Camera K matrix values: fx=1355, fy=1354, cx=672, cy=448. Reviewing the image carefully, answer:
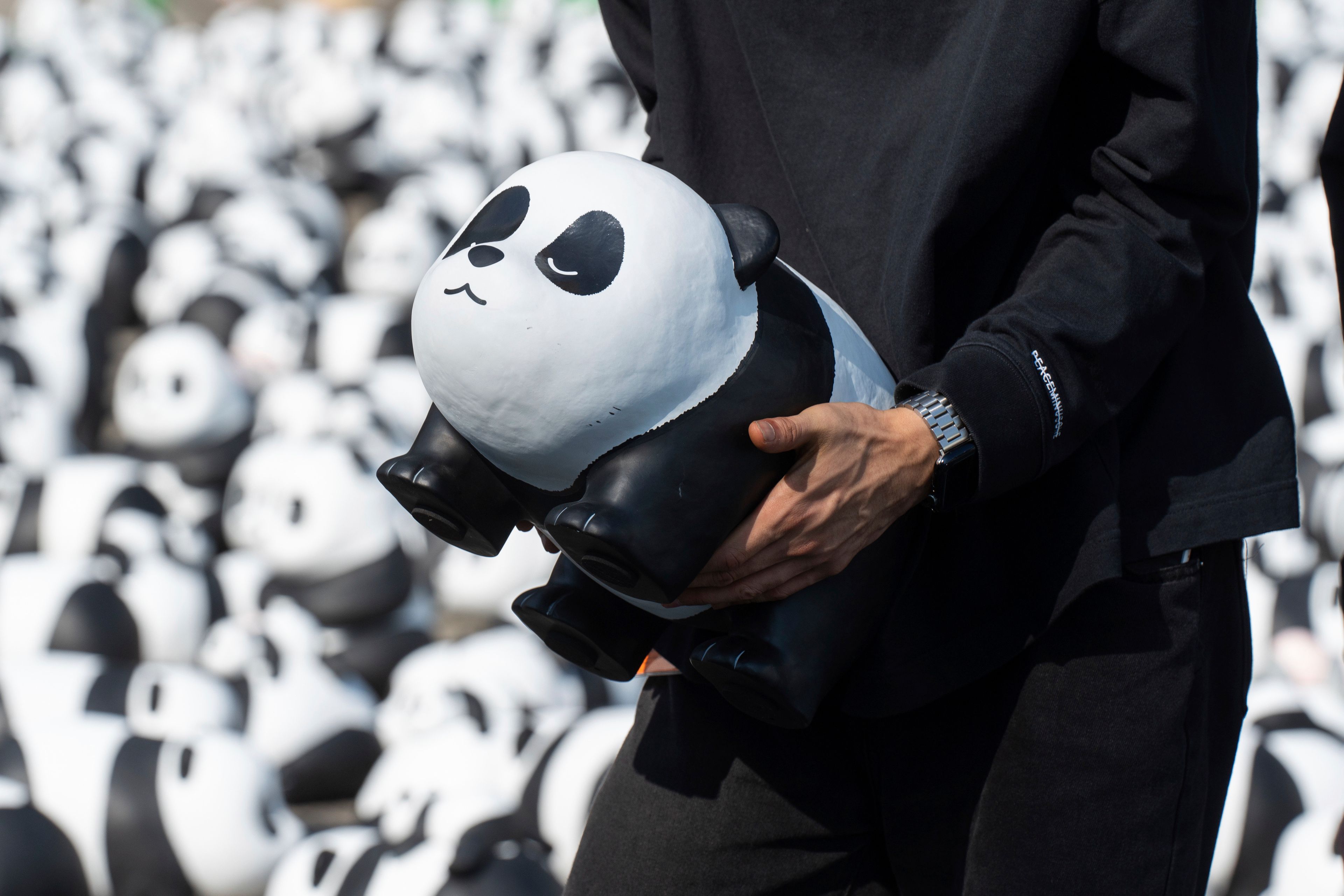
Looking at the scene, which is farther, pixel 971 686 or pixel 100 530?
pixel 100 530

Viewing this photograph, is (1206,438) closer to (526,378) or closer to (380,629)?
(526,378)

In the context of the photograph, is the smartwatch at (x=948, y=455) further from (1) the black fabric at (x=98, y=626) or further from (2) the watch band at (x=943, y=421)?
(1) the black fabric at (x=98, y=626)

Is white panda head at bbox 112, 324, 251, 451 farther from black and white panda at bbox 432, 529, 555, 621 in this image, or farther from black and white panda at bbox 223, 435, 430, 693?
black and white panda at bbox 432, 529, 555, 621

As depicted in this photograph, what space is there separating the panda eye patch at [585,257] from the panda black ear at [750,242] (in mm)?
100

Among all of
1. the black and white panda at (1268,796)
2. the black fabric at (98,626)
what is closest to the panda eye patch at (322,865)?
the black fabric at (98,626)

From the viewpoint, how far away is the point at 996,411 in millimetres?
1089

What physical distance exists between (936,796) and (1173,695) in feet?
0.73

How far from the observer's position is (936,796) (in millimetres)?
1205

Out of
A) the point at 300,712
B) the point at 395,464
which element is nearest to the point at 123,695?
the point at 300,712

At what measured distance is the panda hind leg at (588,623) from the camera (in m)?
1.21

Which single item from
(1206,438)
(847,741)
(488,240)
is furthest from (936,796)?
(488,240)

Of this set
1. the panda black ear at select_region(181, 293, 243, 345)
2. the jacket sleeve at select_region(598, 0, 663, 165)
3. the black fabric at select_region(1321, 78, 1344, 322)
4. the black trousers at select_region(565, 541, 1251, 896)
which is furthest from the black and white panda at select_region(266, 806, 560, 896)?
the panda black ear at select_region(181, 293, 243, 345)

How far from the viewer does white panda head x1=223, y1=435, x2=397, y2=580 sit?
3.63m

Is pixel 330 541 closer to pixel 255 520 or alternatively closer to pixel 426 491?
pixel 255 520
